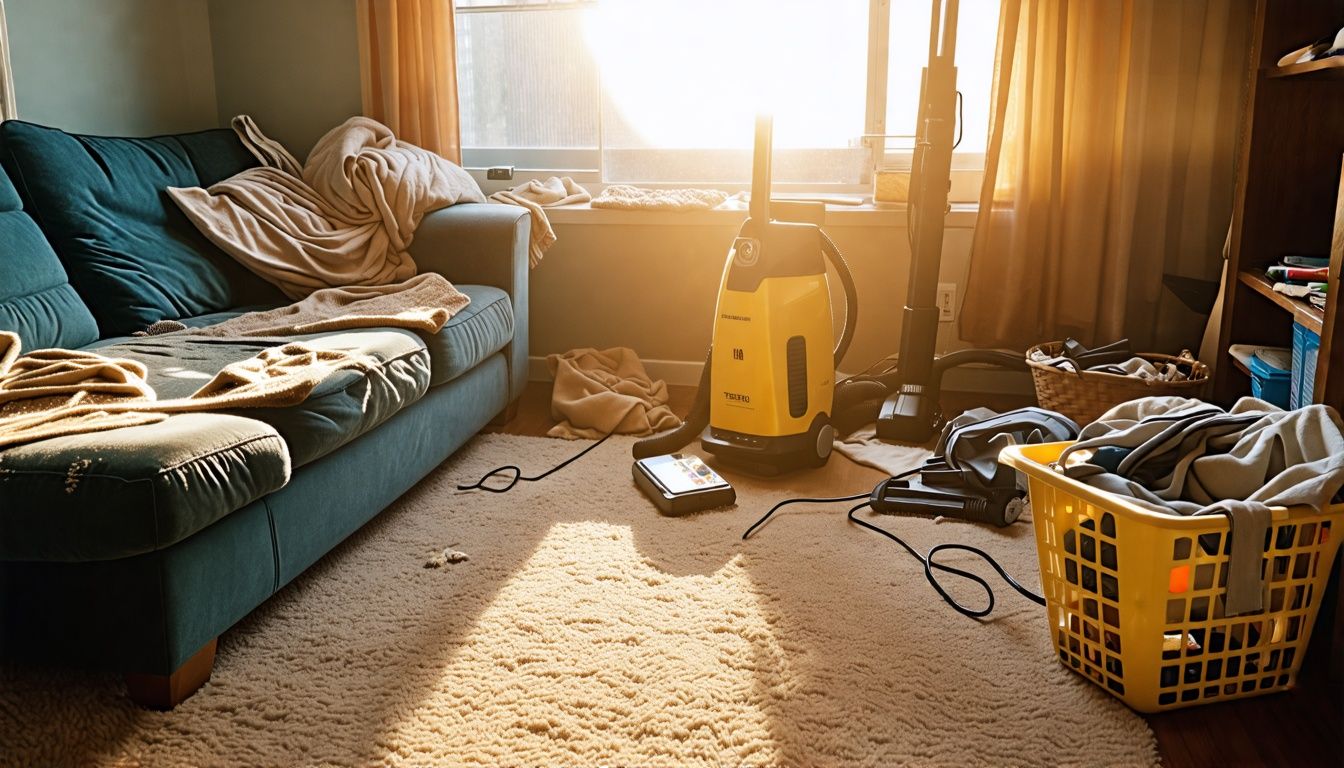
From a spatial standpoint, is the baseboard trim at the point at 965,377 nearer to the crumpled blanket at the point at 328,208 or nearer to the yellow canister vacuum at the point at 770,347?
the crumpled blanket at the point at 328,208

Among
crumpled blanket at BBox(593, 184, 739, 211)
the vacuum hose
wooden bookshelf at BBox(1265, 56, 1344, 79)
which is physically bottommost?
the vacuum hose

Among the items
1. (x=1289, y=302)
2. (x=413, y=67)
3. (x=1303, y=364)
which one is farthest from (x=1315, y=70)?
(x=413, y=67)

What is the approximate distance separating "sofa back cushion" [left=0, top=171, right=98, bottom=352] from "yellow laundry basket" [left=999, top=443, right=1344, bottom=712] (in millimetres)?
1837

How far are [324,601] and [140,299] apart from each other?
3.20ft

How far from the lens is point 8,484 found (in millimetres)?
1265

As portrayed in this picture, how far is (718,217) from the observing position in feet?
10.3

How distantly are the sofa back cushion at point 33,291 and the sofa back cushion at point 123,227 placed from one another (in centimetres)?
6

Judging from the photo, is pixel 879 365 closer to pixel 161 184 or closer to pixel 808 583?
pixel 808 583

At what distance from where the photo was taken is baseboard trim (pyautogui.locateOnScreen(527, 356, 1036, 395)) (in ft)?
10.3

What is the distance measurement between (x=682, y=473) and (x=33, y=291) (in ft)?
4.56

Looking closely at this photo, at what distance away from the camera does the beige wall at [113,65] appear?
9.04ft

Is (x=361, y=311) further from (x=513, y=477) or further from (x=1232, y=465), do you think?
(x=1232, y=465)

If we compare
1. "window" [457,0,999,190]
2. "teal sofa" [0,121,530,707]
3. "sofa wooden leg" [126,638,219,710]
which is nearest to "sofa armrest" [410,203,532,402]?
"teal sofa" [0,121,530,707]

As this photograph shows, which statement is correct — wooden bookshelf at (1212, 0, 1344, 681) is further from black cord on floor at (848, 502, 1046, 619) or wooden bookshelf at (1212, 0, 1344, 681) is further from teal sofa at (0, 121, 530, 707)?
teal sofa at (0, 121, 530, 707)
